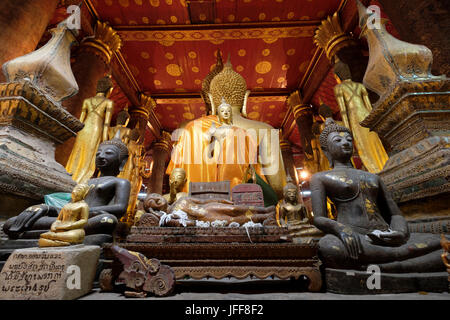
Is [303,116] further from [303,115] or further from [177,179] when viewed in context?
[177,179]

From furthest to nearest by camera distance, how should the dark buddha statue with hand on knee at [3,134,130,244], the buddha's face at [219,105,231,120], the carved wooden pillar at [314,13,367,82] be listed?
1. the carved wooden pillar at [314,13,367,82]
2. the buddha's face at [219,105,231,120]
3. the dark buddha statue with hand on knee at [3,134,130,244]

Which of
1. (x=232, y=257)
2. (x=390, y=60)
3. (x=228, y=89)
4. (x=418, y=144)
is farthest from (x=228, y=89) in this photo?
(x=232, y=257)

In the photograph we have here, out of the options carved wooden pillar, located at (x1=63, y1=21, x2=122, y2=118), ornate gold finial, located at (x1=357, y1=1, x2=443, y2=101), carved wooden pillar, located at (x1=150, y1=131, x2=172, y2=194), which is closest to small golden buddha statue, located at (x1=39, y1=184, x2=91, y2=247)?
ornate gold finial, located at (x1=357, y1=1, x2=443, y2=101)

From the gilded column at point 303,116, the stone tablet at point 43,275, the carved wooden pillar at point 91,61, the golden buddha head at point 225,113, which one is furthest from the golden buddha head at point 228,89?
the gilded column at point 303,116

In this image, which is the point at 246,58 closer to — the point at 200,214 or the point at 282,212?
the point at 282,212

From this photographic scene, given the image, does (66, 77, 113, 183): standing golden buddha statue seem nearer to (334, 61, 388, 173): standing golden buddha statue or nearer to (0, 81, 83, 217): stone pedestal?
(0, 81, 83, 217): stone pedestal

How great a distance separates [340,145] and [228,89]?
2603 millimetres

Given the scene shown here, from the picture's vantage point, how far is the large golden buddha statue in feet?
10.4

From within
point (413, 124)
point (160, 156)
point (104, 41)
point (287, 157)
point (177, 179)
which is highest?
point (104, 41)

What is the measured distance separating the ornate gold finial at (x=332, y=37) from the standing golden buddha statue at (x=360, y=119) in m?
1.99

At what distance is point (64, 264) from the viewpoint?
99 cm

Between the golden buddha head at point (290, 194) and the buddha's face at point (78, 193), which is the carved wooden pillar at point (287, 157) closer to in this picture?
the golden buddha head at point (290, 194)

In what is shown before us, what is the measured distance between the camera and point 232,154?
10.5 feet

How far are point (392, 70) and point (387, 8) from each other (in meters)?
1.40
